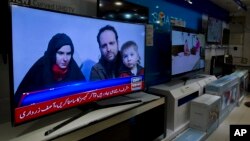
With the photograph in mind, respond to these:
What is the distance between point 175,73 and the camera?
3.06m

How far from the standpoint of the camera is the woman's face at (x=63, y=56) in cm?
145

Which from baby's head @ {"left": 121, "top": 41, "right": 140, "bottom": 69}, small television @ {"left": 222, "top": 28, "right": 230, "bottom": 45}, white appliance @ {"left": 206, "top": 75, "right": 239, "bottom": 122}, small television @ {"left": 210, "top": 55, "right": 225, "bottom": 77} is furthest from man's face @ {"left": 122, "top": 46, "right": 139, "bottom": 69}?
small television @ {"left": 222, "top": 28, "right": 230, "bottom": 45}

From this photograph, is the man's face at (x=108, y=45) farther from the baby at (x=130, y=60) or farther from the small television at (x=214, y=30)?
the small television at (x=214, y=30)

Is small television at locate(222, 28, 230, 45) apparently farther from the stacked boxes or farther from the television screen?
the stacked boxes

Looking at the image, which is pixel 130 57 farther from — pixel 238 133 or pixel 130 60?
pixel 238 133

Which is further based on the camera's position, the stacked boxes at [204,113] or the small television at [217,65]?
the small television at [217,65]

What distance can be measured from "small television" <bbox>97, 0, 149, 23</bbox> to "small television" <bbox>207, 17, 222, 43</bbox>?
8.91 ft

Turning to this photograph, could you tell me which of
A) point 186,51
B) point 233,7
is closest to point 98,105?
point 186,51

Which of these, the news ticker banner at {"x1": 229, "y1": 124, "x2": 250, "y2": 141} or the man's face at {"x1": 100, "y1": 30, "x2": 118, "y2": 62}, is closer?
the man's face at {"x1": 100, "y1": 30, "x2": 118, "y2": 62}

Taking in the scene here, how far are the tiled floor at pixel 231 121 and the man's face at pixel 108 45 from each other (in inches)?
74.0

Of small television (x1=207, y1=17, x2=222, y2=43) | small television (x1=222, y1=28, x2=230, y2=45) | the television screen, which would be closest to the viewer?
the television screen

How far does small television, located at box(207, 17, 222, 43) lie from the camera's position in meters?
5.01

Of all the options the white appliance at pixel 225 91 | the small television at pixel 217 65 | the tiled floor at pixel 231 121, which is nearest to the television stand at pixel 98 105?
the tiled floor at pixel 231 121

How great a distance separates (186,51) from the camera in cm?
328
